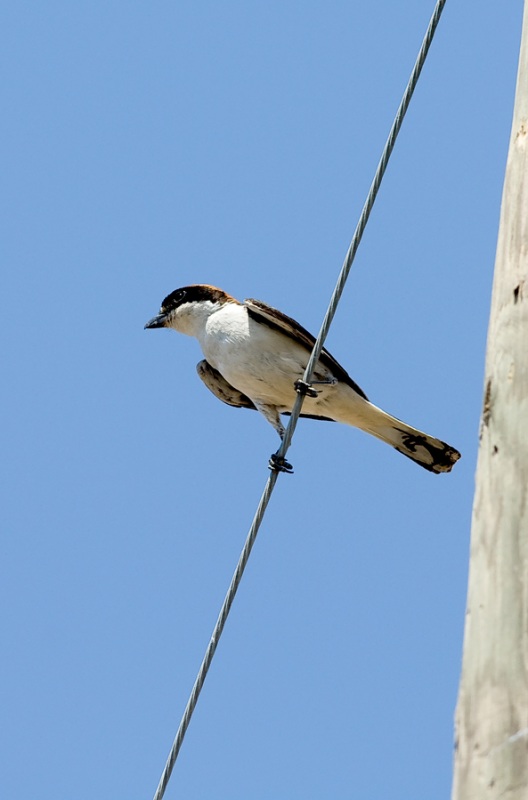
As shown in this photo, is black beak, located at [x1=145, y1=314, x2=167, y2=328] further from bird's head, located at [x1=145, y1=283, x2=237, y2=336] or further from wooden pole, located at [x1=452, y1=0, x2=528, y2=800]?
wooden pole, located at [x1=452, y1=0, x2=528, y2=800]

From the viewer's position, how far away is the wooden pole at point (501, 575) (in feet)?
9.34

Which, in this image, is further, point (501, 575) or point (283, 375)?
point (283, 375)

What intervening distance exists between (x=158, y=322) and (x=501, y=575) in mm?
7065

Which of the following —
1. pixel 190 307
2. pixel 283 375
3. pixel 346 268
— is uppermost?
pixel 190 307

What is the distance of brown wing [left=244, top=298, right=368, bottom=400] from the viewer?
27.6ft

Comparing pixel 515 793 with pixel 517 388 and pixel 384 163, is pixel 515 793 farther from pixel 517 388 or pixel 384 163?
pixel 384 163

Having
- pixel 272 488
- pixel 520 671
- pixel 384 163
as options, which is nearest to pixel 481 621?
pixel 520 671

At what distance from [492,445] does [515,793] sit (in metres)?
0.94

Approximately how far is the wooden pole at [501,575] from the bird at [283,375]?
188 inches

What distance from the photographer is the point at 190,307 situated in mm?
9289

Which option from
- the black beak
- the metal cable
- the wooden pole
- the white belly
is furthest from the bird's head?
the wooden pole

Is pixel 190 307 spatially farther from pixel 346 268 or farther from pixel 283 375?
pixel 346 268

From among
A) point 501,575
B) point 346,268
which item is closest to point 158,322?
point 346,268

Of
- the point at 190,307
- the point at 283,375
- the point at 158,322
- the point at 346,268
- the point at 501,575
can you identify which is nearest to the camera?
the point at 501,575
